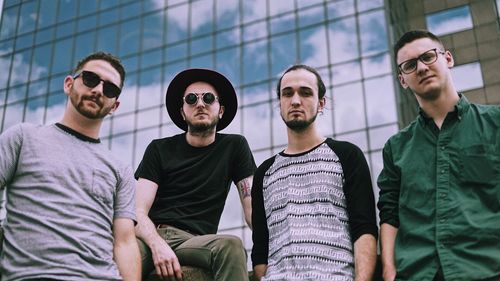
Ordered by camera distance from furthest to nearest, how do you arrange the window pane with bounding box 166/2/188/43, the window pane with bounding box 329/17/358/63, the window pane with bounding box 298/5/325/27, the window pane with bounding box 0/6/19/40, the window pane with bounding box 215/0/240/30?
the window pane with bounding box 0/6/19/40 → the window pane with bounding box 166/2/188/43 → the window pane with bounding box 215/0/240/30 → the window pane with bounding box 298/5/325/27 → the window pane with bounding box 329/17/358/63

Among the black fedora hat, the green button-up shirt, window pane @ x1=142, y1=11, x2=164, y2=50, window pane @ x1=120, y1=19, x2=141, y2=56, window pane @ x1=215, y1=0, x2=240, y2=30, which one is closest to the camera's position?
the green button-up shirt

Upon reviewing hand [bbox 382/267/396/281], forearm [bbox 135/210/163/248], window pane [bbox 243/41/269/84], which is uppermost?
window pane [bbox 243/41/269/84]

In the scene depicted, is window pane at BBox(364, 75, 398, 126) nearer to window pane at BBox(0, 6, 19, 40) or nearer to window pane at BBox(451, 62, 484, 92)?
window pane at BBox(451, 62, 484, 92)

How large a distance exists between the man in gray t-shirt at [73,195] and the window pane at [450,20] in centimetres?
2535

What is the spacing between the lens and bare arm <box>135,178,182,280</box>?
4355 mm

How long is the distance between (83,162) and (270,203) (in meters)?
1.36

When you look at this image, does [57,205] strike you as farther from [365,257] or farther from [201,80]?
[201,80]

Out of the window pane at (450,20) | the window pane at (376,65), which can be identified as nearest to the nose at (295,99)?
the window pane at (376,65)

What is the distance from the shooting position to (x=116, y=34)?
31.3 m

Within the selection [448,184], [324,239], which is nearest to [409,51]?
[448,184]

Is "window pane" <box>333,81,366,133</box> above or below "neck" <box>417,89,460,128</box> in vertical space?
above

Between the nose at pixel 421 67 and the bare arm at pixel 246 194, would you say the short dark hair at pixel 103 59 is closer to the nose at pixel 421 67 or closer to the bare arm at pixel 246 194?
the bare arm at pixel 246 194

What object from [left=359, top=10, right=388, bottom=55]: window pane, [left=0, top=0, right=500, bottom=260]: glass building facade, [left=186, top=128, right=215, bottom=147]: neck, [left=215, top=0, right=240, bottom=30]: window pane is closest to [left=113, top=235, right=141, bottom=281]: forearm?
[left=186, top=128, right=215, bottom=147]: neck

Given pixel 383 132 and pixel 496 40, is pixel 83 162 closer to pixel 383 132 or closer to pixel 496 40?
pixel 383 132
